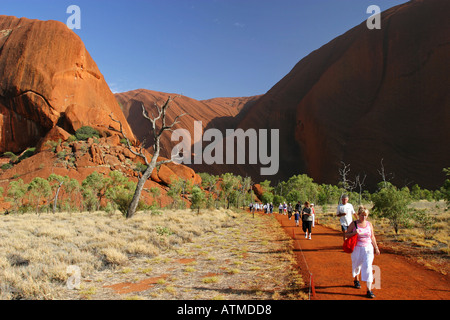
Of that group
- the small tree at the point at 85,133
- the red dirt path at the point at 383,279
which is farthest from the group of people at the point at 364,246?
the small tree at the point at 85,133

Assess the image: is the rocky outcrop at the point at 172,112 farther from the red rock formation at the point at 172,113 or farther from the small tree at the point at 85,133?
the small tree at the point at 85,133

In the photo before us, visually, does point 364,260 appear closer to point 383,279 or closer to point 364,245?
point 364,245

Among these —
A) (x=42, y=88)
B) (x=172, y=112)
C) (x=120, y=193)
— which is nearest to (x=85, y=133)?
(x=42, y=88)

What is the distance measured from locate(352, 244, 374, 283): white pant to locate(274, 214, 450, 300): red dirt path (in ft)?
1.31

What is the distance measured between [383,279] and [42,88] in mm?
68577

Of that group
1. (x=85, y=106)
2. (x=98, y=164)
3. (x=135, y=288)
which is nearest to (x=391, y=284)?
(x=135, y=288)

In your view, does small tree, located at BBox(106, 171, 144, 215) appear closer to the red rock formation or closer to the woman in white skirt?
the woman in white skirt

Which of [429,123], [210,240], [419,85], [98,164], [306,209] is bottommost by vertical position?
[210,240]

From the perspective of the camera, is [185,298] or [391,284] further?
[391,284]

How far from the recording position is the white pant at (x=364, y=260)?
15.7 feet

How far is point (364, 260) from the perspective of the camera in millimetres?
4879
